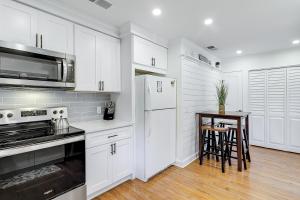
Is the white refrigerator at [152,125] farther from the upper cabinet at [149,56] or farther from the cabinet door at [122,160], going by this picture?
the upper cabinet at [149,56]

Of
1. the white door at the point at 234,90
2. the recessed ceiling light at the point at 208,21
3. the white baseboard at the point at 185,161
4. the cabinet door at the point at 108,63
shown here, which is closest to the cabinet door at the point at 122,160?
the cabinet door at the point at 108,63

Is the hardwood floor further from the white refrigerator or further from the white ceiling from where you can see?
the white ceiling

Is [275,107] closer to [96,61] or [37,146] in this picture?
[96,61]

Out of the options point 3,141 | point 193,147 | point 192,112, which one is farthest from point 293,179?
point 3,141

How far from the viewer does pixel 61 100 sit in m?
2.49

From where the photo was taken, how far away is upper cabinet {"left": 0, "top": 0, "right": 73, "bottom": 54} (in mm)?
1800

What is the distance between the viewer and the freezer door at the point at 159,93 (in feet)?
8.71

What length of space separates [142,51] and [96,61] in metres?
0.77

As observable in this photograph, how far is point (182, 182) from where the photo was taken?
106 inches

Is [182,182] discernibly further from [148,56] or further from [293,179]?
[148,56]

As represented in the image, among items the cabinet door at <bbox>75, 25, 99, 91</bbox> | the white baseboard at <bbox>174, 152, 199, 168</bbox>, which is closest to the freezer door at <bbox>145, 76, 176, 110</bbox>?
the cabinet door at <bbox>75, 25, 99, 91</bbox>

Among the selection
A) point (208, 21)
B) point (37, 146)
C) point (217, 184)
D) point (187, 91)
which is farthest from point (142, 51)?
point (217, 184)

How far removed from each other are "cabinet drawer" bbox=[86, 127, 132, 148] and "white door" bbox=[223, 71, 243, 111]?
3426 mm

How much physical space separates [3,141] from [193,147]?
314 centimetres
